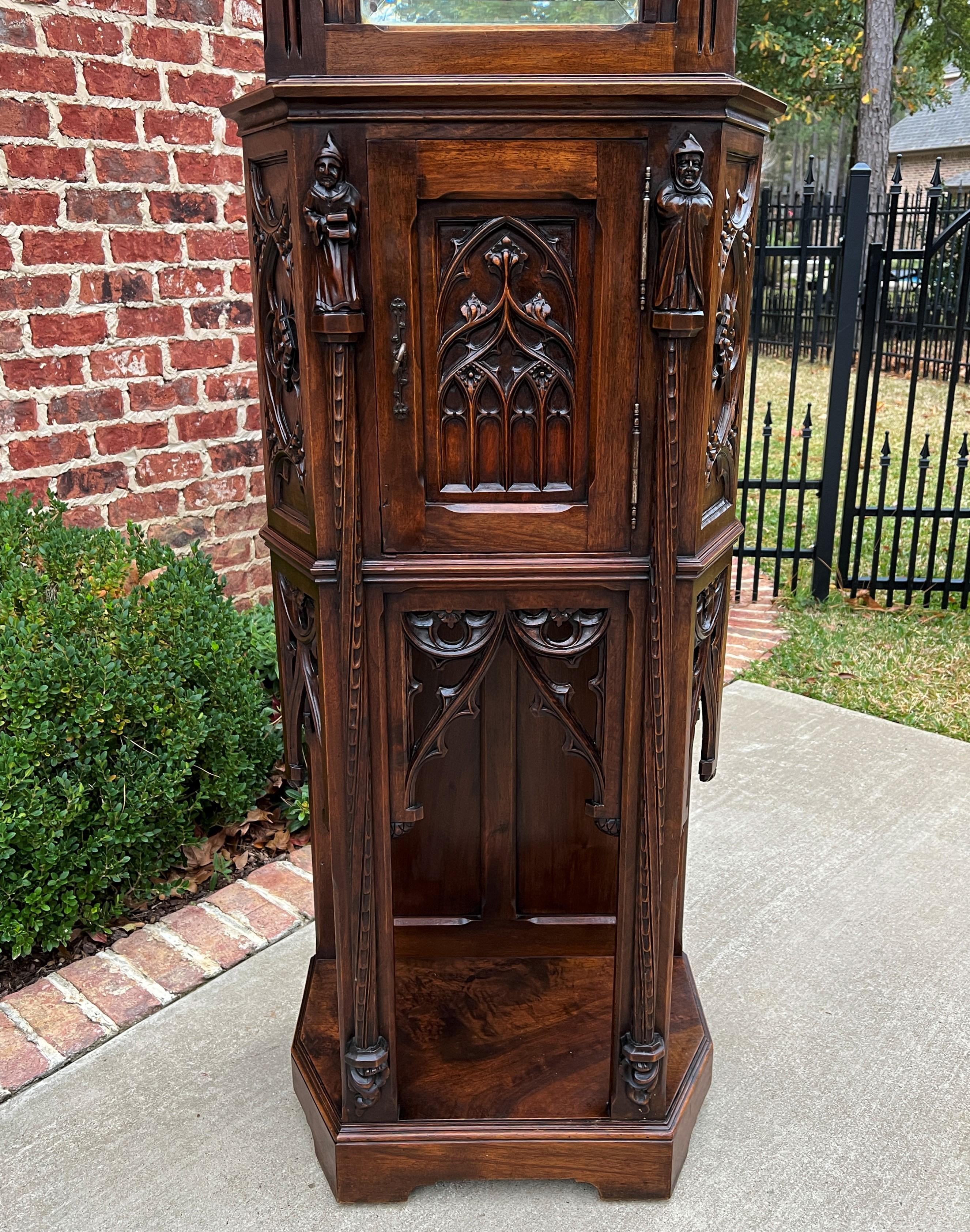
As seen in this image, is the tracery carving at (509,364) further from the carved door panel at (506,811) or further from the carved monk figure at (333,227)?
the carved door panel at (506,811)

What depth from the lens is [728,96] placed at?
148cm

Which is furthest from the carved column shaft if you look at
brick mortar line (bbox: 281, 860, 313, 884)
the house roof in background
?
the house roof in background

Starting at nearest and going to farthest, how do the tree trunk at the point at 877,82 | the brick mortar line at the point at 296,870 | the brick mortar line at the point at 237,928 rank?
1. the brick mortar line at the point at 237,928
2. the brick mortar line at the point at 296,870
3. the tree trunk at the point at 877,82

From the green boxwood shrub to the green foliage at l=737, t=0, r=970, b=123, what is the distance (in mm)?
15414

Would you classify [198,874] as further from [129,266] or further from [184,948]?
[129,266]

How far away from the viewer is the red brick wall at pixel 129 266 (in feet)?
10.5

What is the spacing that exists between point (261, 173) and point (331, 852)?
3.88 feet

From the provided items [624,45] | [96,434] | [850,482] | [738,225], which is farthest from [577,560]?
[850,482]

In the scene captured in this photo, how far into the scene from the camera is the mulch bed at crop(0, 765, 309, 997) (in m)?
2.68

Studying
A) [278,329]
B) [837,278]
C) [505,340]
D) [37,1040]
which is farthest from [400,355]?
[837,278]

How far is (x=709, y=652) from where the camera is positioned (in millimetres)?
1937

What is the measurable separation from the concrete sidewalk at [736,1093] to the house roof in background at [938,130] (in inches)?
1178

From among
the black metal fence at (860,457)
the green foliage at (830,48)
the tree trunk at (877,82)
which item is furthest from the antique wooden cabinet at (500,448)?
the green foliage at (830,48)

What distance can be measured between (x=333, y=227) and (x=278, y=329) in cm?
30
